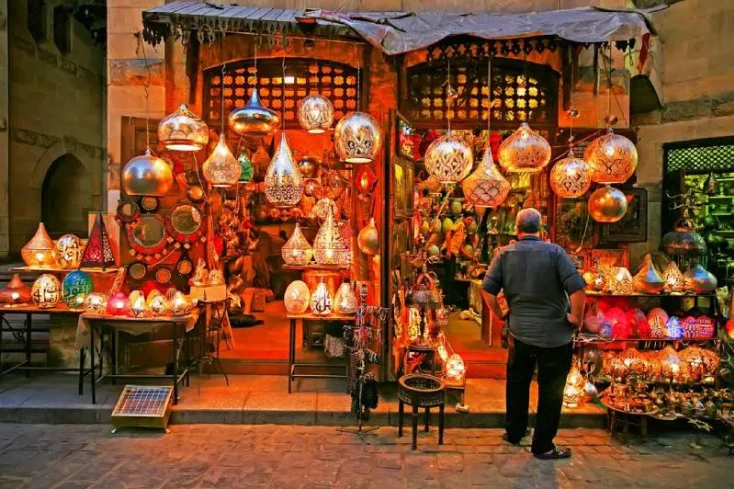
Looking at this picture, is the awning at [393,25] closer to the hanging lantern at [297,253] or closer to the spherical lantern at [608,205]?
the spherical lantern at [608,205]

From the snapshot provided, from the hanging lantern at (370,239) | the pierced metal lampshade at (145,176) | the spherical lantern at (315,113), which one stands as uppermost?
the spherical lantern at (315,113)

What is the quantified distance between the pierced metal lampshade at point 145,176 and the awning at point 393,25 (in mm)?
1329

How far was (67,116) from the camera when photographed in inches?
466

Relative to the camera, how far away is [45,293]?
5703 millimetres

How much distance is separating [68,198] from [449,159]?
36.7 ft

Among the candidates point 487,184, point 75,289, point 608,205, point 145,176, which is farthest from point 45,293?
point 608,205

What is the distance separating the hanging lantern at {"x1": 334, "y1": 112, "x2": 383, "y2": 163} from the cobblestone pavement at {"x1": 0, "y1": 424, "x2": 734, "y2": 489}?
2.74 metres

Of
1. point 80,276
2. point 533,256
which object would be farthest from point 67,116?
point 533,256

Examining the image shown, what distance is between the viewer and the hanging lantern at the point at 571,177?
18.0 feet

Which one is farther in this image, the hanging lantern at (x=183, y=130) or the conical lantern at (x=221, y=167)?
the conical lantern at (x=221, y=167)

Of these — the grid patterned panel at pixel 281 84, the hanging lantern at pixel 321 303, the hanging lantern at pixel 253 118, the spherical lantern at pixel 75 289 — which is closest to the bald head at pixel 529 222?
the hanging lantern at pixel 321 303

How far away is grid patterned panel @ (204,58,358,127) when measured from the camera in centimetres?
637

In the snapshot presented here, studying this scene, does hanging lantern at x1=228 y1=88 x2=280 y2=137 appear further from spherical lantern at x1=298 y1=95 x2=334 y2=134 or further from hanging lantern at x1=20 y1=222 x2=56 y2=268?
hanging lantern at x1=20 y1=222 x2=56 y2=268

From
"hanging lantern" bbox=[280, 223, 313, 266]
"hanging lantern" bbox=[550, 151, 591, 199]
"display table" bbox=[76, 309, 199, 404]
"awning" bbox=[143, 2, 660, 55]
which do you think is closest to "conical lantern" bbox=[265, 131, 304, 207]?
"hanging lantern" bbox=[280, 223, 313, 266]
